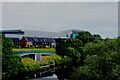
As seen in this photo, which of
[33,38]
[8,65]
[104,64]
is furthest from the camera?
[33,38]

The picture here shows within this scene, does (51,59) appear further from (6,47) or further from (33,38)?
(6,47)

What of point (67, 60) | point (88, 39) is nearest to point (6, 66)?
point (67, 60)

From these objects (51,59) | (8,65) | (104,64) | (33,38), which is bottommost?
(51,59)

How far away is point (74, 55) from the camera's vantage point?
107 ft

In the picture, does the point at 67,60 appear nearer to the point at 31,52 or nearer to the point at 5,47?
the point at 31,52

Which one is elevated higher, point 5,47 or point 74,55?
point 5,47

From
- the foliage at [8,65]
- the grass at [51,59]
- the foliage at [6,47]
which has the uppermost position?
the foliage at [6,47]

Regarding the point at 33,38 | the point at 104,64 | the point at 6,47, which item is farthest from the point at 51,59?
the point at 104,64

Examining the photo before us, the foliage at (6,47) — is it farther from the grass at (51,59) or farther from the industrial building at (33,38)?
the industrial building at (33,38)

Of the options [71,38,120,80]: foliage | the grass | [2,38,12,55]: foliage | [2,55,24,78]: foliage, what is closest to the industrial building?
the grass

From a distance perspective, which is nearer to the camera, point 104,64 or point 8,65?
point 104,64

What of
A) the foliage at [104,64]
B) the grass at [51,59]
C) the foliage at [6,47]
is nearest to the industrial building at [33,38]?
the grass at [51,59]

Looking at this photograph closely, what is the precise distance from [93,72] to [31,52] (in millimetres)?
26648

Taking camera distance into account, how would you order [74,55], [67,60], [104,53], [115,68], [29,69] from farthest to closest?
[67,60], [74,55], [29,69], [104,53], [115,68]
